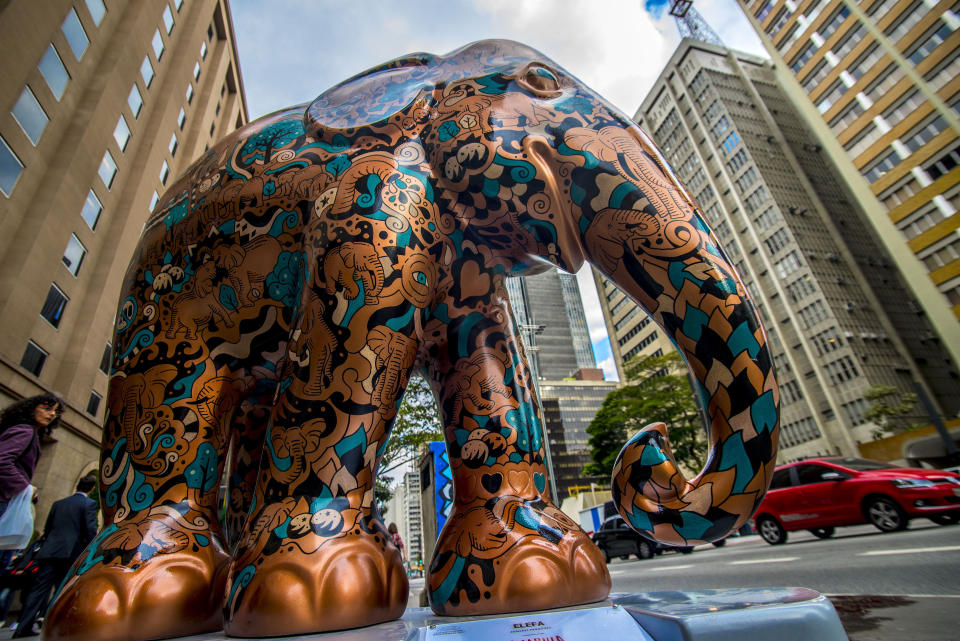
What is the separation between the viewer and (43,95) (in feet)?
31.7

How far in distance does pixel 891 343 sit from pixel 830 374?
4.15 m

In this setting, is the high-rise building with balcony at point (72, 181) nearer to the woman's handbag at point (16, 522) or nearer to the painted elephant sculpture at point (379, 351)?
the woman's handbag at point (16, 522)

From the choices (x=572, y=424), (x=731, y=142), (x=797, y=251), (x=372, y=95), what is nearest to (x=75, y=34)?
(x=372, y=95)

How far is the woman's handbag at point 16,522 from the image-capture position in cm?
187

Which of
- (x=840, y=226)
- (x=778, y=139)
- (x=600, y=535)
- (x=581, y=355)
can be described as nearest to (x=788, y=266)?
(x=840, y=226)

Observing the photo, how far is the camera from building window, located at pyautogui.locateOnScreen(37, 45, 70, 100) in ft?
31.4

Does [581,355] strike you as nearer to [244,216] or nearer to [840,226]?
[840,226]

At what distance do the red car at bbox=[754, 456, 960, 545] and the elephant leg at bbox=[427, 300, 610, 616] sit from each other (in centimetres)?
451

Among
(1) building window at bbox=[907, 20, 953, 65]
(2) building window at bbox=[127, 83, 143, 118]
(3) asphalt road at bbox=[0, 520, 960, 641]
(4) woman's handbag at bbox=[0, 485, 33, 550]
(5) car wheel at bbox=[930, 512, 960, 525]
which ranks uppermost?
(1) building window at bbox=[907, 20, 953, 65]

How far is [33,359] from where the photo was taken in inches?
390

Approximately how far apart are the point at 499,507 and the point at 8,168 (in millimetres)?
11969

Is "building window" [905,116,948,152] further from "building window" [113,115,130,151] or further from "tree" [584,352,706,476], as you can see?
"building window" [113,115,130,151]

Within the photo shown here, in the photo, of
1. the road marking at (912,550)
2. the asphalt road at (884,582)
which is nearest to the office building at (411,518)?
the asphalt road at (884,582)

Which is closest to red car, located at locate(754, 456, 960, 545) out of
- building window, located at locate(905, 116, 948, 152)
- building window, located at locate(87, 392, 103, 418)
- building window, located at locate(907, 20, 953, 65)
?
building window, located at locate(87, 392, 103, 418)
